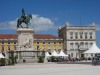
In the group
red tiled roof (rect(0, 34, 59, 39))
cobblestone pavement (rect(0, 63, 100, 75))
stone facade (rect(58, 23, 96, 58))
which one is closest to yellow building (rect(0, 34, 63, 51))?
red tiled roof (rect(0, 34, 59, 39))

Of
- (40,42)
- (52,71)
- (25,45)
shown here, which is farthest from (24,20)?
(40,42)

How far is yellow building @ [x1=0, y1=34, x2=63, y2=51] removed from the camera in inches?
4490

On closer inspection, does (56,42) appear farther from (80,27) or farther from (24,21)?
(24,21)

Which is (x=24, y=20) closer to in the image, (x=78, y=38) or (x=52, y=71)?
(x=52, y=71)

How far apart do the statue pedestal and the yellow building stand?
59.7 meters

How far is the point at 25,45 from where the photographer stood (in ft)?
177

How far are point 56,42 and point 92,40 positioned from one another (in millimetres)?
12962

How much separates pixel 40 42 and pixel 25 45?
210 feet

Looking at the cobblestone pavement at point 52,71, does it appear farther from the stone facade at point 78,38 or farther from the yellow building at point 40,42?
the stone facade at point 78,38

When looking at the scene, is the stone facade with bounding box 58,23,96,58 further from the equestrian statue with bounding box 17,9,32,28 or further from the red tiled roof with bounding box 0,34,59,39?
the equestrian statue with bounding box 17,9,32,28

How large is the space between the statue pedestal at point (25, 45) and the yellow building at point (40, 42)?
59686 millimetres

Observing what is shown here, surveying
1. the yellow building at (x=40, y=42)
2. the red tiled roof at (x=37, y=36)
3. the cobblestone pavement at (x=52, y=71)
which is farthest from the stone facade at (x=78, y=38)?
the cobblestone pavement at (x=52, y=71)

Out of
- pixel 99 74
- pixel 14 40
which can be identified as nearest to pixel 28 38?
pixel 99 74

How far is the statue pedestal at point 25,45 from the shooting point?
5278 cm
